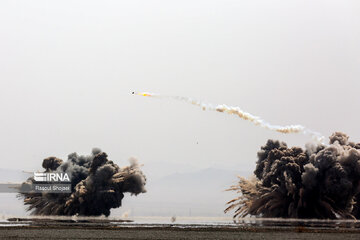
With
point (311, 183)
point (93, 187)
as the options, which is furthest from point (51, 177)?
point (311, 183)

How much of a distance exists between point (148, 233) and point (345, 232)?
3130 cm

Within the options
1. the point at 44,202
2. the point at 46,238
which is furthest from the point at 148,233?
the point at 44,202

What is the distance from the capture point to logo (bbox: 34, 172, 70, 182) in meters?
158

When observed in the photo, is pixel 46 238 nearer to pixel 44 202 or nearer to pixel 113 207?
pixel 113 207

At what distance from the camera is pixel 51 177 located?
16412 cm

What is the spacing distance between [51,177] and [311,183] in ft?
220

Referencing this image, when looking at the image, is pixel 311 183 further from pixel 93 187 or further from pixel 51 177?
pixel 51 177

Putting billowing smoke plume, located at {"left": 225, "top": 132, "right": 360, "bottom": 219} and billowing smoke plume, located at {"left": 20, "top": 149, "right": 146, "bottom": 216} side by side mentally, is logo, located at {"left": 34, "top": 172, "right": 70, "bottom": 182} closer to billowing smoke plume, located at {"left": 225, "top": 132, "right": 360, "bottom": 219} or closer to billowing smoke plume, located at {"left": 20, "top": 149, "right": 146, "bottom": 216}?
billowing smoke plume, located at {"left": 20, "top": 149, "right": 146, "bottom": 216}

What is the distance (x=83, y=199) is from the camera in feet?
484

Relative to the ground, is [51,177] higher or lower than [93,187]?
higher

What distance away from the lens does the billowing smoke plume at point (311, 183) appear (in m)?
139

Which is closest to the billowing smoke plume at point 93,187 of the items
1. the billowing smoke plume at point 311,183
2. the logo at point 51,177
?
the logo at point 51,177

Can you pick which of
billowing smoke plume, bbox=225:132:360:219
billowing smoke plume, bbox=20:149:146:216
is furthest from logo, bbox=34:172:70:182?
billowing smoke plume, bbox=225:132:360:219

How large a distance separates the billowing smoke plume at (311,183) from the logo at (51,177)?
46820 mm
